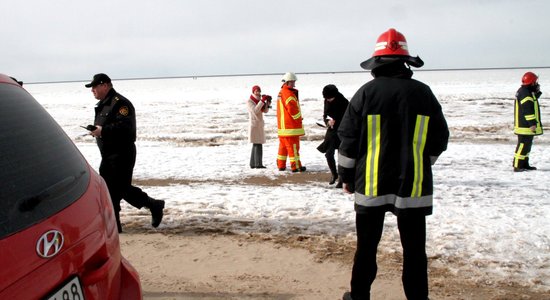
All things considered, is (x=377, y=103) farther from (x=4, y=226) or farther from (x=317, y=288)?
(x=4, y=226)

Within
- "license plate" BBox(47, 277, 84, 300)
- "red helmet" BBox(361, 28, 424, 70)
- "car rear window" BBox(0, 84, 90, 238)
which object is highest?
"red helmet" BBox(361, 28, 424, 70)

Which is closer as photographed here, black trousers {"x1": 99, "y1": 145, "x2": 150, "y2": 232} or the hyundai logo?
the hyundai logo

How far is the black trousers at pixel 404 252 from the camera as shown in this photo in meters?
3.08

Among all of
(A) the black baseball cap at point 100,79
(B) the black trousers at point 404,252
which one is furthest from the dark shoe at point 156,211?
(B) the black trousers at point 404,252

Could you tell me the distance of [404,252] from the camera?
3150mm

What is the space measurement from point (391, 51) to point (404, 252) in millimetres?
1332

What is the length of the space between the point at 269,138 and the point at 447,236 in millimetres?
9190

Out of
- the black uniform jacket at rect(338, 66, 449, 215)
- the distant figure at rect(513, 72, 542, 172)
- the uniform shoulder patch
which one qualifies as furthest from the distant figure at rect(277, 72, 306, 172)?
the black uniform jacket at rect(338, 66, 449, 215)

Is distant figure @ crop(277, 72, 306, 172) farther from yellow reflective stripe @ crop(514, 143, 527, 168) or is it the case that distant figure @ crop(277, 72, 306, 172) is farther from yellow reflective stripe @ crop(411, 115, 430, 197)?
yellow reflective stripe @ crop(411, 115, 430, 197)

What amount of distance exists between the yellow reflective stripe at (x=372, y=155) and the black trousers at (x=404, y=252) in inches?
7.0

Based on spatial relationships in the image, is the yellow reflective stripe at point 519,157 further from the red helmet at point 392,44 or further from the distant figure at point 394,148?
the red helmet at point 392,44

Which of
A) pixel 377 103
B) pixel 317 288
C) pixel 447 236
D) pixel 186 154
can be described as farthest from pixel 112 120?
pixel 186 154

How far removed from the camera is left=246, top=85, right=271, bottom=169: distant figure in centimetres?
912

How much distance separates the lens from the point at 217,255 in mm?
4516
